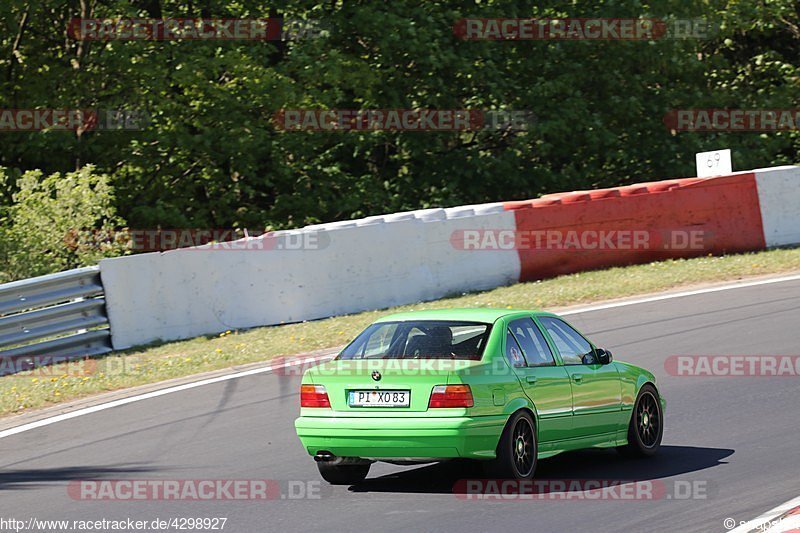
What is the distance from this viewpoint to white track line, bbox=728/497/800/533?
21.1ft

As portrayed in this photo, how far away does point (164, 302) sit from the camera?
51.3 ft

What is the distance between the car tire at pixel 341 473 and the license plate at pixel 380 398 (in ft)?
1.81

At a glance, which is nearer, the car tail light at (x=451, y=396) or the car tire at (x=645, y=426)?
the car tail light at (x=451, y=396)

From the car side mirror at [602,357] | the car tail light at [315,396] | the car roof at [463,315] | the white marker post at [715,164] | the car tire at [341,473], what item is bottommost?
the car tire at [341,473]

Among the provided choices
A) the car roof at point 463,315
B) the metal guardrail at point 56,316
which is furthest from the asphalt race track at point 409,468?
the metal guardrail at point 56,316

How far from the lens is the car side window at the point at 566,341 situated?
353 inches

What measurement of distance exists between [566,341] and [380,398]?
71.6 inches

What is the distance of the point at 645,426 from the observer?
9352mm

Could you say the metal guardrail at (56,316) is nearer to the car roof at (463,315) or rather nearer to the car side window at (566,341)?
the car roof at (463,315)

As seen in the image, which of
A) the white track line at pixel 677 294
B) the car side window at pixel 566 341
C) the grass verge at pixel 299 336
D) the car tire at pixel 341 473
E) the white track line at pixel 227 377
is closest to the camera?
the car tire at pixel 341 473

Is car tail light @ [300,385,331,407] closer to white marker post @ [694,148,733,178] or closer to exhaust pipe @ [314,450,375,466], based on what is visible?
exhaust pipe @ [314,450,375,466]

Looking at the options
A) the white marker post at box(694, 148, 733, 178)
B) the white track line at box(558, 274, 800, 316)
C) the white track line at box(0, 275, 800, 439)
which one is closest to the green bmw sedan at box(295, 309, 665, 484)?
the white track line at box(0, 275, 800, 439)

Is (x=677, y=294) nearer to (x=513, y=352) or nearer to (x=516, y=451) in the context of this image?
(x=513, y=352)

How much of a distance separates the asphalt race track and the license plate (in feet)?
2.03
